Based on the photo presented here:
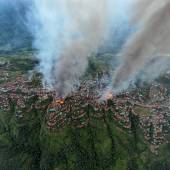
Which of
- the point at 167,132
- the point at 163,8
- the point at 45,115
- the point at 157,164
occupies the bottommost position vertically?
the point at 157,164

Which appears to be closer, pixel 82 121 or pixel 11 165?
pixel 11 165

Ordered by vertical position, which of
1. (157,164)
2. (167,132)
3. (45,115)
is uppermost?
(45,115)

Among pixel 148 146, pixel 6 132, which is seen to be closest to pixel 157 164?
pixel 148 146

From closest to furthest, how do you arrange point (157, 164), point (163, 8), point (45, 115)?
point (163, 8)
point (157, 164)
point (45, 115)

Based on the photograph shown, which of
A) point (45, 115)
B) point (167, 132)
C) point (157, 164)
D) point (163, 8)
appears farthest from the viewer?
point (45, 115)

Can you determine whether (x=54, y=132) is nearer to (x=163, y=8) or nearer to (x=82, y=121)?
(x=82, y=121)

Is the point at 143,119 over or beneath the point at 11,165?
over

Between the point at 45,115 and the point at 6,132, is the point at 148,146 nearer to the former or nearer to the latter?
the point at 45,115

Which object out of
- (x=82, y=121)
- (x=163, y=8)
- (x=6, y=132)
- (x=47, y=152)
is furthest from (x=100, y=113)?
(x=163, y=8)

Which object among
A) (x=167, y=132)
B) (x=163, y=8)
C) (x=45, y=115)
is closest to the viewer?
(x=163, y=8)

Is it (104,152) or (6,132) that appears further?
(6,132)
